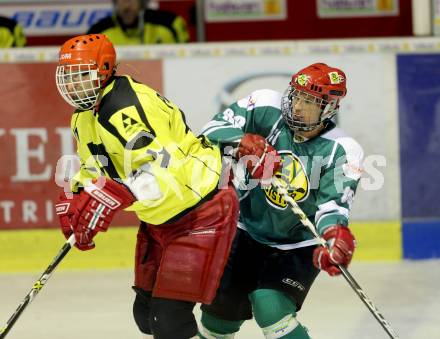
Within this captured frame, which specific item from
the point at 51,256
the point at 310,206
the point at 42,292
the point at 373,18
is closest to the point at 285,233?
the point at 310,206

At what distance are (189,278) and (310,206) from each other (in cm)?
55

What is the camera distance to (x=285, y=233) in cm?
380

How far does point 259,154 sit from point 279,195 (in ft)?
0.68

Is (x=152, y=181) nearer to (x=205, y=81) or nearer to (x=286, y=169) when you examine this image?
(x=286, y=169)

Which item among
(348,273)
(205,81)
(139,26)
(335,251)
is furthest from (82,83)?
(139,26)

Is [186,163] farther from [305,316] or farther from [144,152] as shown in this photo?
[305,316]

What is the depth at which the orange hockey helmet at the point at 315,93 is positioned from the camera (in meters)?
3.69

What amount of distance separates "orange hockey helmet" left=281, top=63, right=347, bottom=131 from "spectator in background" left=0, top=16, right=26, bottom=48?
9.21 feet

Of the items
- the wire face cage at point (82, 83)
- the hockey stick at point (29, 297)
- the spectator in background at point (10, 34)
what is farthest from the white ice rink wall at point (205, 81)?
the wire face cage at point (82, 83)

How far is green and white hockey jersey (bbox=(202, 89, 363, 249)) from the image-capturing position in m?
3.69

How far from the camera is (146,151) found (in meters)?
3.31

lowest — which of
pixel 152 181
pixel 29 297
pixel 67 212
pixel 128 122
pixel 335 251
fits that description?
pixel 29 297

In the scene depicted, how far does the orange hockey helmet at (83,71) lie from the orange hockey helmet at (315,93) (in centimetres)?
63

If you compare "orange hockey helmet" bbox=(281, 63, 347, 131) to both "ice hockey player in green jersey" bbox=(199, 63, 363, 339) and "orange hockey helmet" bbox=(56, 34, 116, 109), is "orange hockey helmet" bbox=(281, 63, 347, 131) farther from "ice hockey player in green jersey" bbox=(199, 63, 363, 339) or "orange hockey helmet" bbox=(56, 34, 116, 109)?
"orange hockey helmet" bbox=(56, 34, 116, 109)
